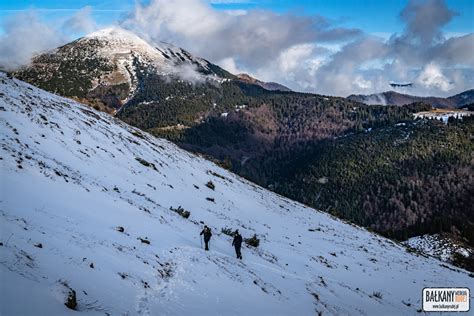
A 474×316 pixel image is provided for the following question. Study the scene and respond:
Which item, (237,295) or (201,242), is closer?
(237,295)

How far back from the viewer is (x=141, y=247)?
755 inches

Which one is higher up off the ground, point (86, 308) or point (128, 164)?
point (128, 164)

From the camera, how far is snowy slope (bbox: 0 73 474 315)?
1309 cm

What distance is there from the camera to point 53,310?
1040 centimetres

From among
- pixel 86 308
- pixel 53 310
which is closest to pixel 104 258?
pixel 86 308

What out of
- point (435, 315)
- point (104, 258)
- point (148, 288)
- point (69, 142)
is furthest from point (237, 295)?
point (69, 142)

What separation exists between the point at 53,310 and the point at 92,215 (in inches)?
444

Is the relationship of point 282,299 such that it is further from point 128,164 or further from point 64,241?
point 128,164

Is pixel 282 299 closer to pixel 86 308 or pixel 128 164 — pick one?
pixel 86 308

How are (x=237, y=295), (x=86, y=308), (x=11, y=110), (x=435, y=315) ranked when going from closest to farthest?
(x=86, y=308), (x=237, y=295), (x=435, y=315), (x=11, y=110)

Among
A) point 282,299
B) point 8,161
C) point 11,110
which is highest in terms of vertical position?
point 11,110

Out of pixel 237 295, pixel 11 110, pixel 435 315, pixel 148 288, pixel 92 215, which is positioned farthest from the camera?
pixel 11 110

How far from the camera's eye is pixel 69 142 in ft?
118

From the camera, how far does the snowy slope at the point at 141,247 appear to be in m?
13.1
